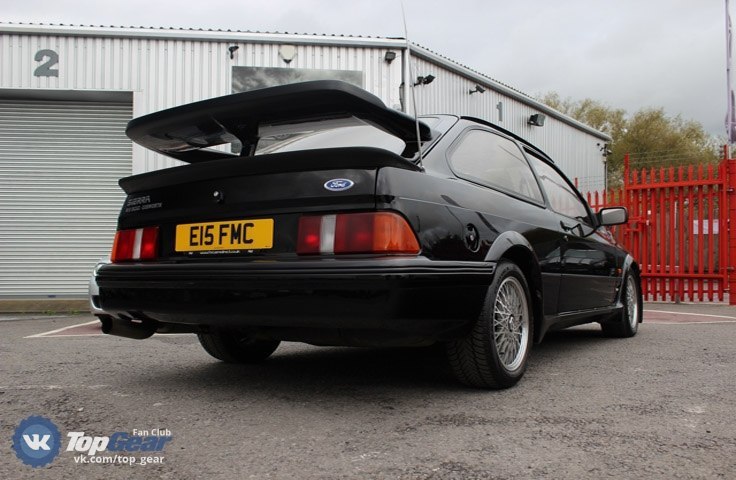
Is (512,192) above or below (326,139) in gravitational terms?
below

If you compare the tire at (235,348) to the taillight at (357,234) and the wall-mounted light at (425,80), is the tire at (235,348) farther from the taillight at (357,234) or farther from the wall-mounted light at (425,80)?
the wall-mounted light at (425,80)

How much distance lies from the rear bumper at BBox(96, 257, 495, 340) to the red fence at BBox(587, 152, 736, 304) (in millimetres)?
7484

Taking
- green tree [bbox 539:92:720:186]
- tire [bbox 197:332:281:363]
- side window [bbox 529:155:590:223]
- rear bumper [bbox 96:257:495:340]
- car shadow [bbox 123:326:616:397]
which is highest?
green tree [bbox 539:92:720:186]

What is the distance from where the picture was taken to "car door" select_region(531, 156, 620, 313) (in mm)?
3777

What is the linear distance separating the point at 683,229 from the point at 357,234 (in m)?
8.20

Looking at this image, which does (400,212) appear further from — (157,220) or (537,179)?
(537,179)

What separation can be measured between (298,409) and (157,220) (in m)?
1.14

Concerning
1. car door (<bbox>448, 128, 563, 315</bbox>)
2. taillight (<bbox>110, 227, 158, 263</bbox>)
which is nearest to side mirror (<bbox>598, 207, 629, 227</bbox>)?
car door (<bbox>448, 128, 563, 315</bbox>)

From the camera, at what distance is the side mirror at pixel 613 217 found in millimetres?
4555

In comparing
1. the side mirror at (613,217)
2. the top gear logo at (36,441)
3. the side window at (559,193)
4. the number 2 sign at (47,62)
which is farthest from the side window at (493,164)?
the number 2 sign at (47,62)

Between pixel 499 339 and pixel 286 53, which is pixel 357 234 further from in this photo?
pixel 286 53

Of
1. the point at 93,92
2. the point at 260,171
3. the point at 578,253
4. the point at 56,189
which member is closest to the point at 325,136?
the point at 260,171

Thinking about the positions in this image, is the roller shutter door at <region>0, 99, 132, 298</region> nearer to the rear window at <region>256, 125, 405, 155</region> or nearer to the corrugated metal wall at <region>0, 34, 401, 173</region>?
the corrugated metal wall at <region>0, 34, 401, 173</region>

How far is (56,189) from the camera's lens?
10234 millimetres
